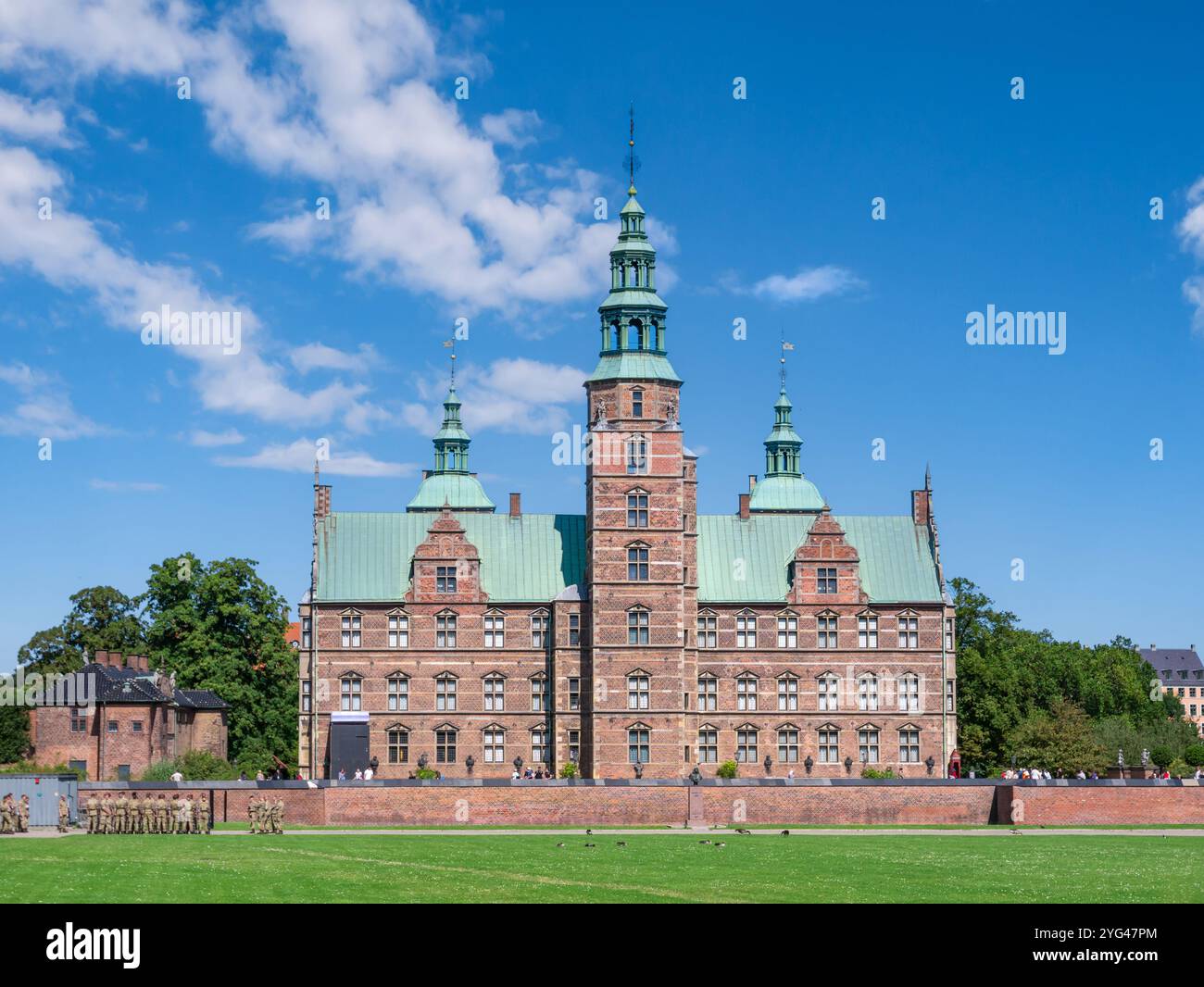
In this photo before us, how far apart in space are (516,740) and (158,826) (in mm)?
24447

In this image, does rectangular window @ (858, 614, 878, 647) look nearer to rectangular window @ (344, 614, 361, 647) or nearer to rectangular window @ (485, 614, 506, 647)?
rectangular window @ (485, 614, 506, 647)

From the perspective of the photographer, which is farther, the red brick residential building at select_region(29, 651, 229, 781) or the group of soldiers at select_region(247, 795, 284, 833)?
the red brick residential building at select_region(29, 651, 229, 781)

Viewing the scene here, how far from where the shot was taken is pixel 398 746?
2714 inches

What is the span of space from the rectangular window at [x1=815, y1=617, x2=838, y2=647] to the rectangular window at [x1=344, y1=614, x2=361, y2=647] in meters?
19.5

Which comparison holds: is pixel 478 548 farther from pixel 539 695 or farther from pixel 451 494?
pixel 451 494

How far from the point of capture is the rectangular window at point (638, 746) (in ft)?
220

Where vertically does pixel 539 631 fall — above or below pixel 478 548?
below

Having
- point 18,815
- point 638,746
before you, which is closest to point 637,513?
point 638,746

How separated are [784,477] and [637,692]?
79.1 ft

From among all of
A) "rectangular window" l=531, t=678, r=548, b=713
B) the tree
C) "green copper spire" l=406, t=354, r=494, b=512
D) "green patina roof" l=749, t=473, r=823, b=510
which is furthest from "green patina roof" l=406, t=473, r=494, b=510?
the tree

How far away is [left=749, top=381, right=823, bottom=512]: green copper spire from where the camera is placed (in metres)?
86.5

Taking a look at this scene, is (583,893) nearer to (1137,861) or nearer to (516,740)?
(1137,861)
